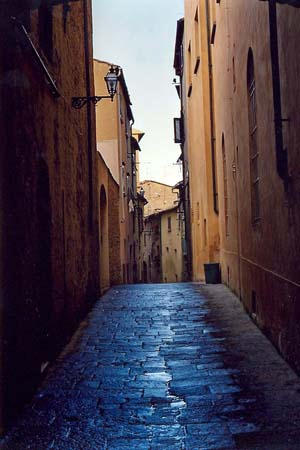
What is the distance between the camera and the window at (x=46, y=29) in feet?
24.2

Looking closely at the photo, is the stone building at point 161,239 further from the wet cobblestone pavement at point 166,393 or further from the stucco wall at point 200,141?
the wet cobblestone pavement at point 166,393

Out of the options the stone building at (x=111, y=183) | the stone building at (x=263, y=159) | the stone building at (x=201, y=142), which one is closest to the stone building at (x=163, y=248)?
the stone building at (x=111, y=183)

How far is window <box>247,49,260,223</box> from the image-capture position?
350 inches

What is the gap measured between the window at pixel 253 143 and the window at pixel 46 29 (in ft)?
9.41

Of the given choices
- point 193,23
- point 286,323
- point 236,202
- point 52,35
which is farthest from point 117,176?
point 286,323

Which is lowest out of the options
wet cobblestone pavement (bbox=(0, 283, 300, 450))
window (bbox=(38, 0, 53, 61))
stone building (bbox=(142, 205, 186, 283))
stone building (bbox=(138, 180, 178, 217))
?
wet cobblestone pavement (bbox=(0, 283, 300, 450))

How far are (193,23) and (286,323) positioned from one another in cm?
1560

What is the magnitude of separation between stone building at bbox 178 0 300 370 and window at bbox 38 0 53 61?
2589 mm

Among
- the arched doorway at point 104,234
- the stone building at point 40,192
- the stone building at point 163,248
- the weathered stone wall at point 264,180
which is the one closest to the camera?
the stone building at point 40,192

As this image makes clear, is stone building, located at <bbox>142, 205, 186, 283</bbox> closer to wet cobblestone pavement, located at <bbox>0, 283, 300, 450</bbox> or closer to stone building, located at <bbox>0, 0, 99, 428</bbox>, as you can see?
stone building, located at <bbox>0, 0, 99, 428</bbox>

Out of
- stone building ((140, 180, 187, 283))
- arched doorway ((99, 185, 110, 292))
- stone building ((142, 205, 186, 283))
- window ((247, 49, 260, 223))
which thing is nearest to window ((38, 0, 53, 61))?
window ((247, 49, 260, 223))

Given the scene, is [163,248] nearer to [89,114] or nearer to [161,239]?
[161,239]

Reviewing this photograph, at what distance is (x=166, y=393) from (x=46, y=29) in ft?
15.4

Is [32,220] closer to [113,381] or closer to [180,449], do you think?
[113,381]
